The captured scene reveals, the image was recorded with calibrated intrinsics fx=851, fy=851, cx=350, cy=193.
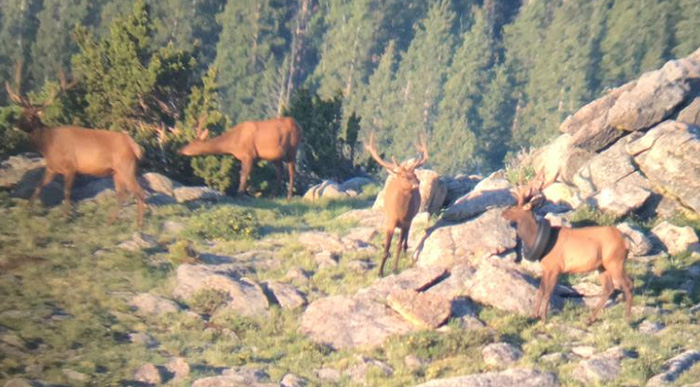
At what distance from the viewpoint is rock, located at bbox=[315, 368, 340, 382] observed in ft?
41.1

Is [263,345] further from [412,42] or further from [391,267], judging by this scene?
[412,42]

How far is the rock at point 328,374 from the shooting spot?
12.5 metres

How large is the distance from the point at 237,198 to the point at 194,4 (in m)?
49.0

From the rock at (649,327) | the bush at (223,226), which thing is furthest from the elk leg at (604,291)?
the bush at (223,226)

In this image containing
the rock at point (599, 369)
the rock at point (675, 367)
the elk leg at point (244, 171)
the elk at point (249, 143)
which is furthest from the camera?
the elk leg at point (244, 171)

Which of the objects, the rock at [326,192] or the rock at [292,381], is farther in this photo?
the rock at [326,192]

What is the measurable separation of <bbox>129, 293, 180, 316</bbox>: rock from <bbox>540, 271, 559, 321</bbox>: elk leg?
6165mm

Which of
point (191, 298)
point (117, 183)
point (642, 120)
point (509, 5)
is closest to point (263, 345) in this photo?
point (191, 298)

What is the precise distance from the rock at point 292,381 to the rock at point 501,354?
2746 millimetres

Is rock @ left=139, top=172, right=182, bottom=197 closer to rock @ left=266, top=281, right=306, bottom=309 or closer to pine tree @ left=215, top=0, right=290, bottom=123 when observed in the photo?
rock @ left=266, top=281, right=306, bottom=309

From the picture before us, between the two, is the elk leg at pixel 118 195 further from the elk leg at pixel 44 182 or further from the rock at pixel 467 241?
the rock at pixel 467 241

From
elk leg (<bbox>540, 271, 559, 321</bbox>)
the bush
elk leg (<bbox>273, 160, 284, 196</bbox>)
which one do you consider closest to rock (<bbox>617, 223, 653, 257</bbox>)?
elk leg (<bbox>540, 271, 559, 321</bbox>)

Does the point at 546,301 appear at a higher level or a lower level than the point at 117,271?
higher

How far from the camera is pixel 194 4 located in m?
68.4
